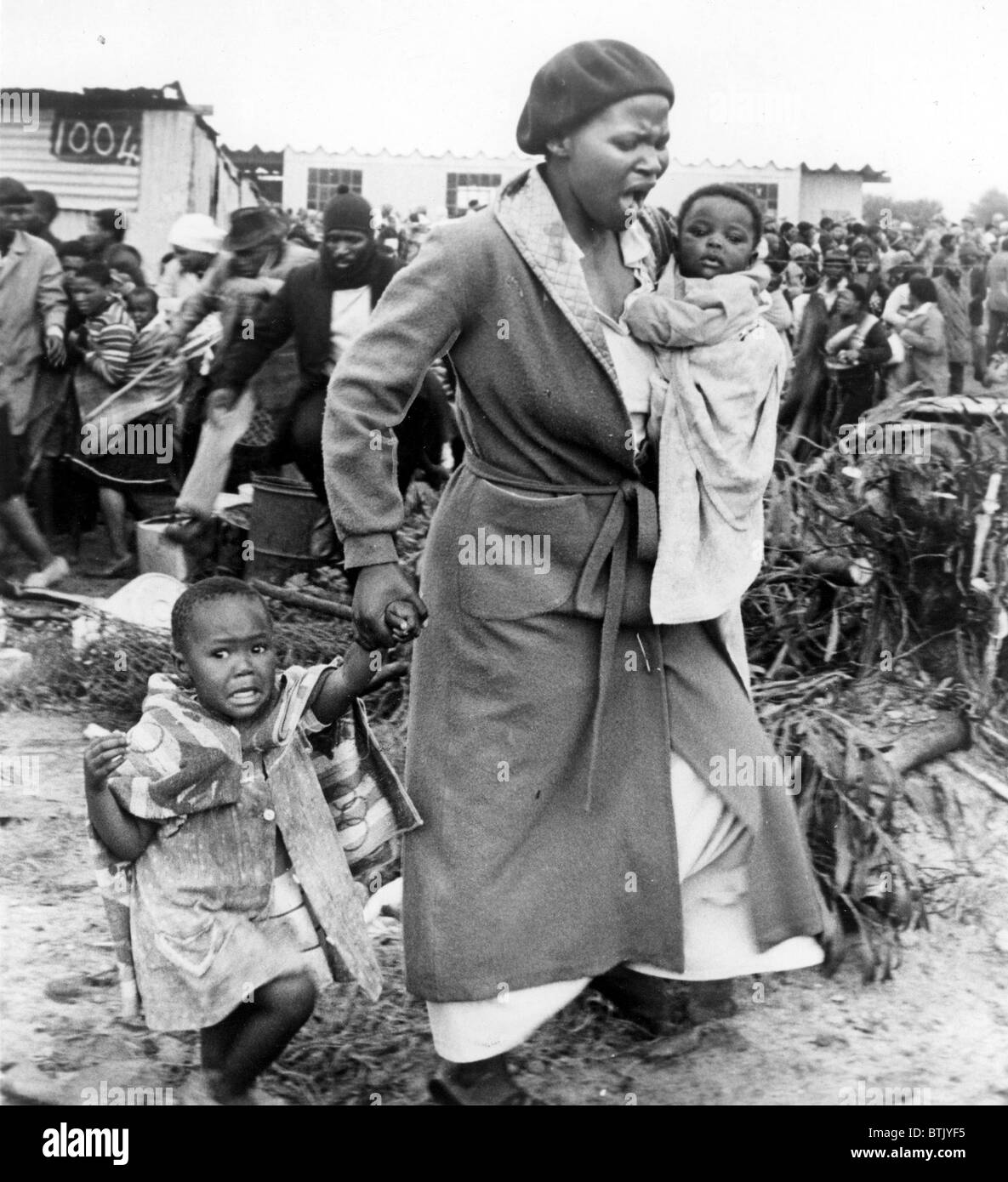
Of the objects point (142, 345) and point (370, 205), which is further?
point (142, 345)

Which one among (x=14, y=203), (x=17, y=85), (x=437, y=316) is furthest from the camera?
(x=14, y=203)

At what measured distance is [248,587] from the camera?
2822 mm

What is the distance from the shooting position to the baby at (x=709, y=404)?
284 centimetres

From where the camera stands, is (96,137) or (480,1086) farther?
(96,137)

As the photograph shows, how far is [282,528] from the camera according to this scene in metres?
5.20

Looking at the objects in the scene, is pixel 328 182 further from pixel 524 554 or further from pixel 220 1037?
pixel 220 1037

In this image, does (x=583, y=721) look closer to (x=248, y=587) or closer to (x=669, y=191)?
(x=248, y=587)

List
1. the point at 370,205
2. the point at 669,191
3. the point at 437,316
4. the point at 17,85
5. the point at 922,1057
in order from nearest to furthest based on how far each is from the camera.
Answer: the point at 437,316
the point at 922,1057
the point at 17,85
the point at 669,191
the point at 370,205

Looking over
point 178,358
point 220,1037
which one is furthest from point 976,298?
point 220,1037

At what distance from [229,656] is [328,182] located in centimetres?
249

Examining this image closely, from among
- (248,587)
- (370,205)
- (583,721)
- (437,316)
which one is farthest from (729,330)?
(370,205)

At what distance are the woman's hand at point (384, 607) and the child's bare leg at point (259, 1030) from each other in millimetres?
684

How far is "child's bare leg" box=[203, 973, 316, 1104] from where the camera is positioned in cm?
283

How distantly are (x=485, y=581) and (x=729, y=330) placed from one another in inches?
26.7
